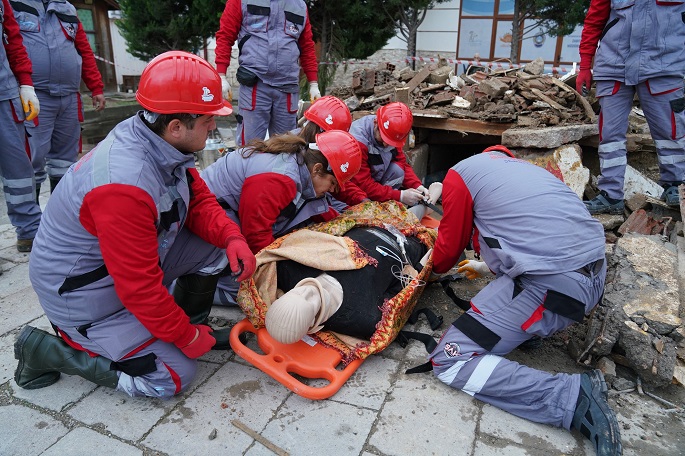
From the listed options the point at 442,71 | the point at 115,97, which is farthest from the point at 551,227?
the point at 115,97

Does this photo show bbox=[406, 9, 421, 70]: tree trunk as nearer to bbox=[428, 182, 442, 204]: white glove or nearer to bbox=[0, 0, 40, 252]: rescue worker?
bbox=[428, 182, 442, 204]: white glove

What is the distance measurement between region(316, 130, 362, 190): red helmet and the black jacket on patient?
1.22 ft

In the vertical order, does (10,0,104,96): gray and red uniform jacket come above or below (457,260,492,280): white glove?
above

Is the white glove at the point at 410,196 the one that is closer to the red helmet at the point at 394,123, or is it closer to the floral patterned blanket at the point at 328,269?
the red helmet at the point at 394,123

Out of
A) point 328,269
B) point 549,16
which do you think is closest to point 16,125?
point 328,269

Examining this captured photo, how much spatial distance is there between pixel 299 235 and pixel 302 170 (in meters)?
0.38

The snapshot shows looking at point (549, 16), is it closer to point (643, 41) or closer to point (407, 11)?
point (407, 11)

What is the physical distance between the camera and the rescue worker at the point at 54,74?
3947mm

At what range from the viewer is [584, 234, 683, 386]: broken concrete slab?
2.36 m

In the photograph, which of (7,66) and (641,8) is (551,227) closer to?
(641,8)

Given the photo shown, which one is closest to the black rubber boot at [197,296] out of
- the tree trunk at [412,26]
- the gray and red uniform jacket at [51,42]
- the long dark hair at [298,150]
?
the long dark hair at [298,150]

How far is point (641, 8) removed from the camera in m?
3.89

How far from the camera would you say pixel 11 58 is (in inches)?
142

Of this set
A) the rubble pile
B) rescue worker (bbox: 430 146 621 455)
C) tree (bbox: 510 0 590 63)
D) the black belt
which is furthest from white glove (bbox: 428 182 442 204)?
tree (bbox: 510 0 590 63)
